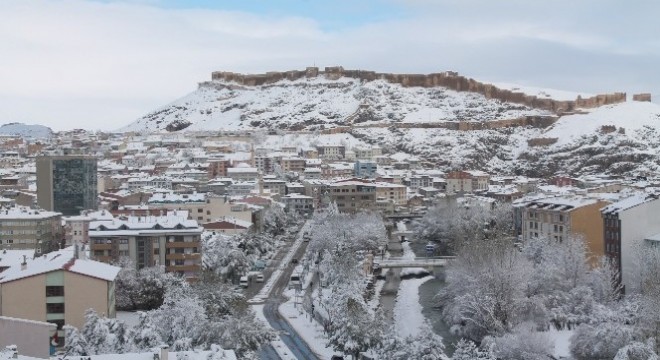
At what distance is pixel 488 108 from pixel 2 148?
5775cm

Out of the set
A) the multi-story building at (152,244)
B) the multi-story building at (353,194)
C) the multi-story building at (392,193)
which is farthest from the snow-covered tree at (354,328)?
the multi-story building at (392,193)

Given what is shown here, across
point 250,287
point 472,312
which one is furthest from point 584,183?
point 472,312

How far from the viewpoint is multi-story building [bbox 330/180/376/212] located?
2685 inches

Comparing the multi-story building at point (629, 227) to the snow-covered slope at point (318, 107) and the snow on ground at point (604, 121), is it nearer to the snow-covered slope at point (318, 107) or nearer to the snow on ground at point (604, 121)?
the snow on ground at point (604, 121)

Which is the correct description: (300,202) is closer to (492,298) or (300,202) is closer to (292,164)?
(292,164)

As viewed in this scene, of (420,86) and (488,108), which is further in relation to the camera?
(420,86)

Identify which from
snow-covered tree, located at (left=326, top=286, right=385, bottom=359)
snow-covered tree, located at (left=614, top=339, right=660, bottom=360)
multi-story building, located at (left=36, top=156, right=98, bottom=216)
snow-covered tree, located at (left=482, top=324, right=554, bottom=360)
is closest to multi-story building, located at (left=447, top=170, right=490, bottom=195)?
multi-story building, located at (left=36, top=156, right=98, bottom=216)

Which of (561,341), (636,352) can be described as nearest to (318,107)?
(561,341)

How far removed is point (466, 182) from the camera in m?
79.2

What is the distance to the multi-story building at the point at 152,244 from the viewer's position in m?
35.9

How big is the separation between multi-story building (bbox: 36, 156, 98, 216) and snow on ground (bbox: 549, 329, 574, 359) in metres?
31.2

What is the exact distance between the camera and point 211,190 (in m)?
67.9

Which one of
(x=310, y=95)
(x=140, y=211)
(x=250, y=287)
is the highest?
(x=310, y=95)

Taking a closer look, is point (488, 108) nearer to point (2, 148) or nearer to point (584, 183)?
point (584, 183)
